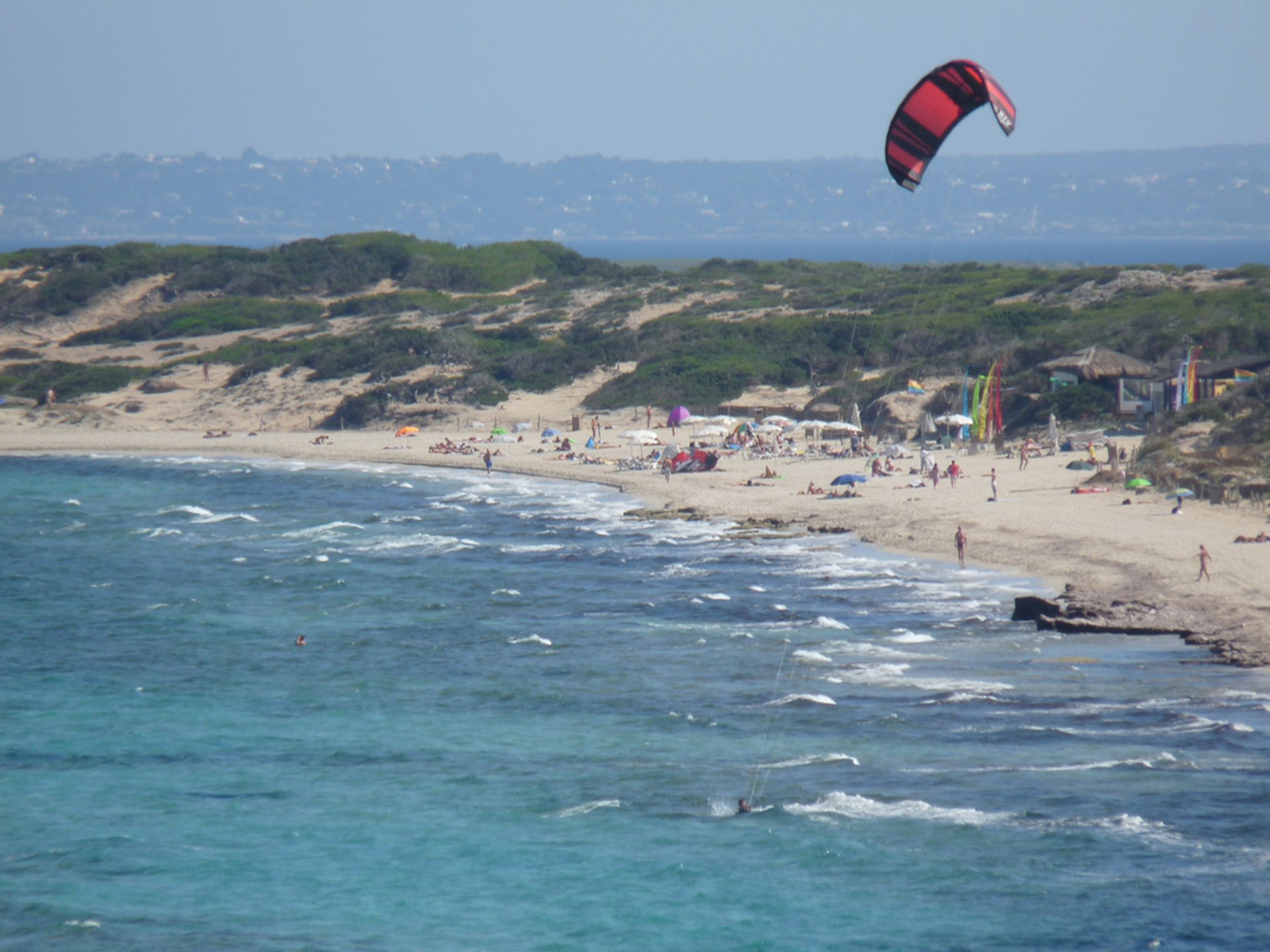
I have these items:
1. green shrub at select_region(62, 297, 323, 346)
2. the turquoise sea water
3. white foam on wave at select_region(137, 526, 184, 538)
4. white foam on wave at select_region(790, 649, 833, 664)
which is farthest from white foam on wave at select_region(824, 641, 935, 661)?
green shrub at select_region(62, 297, 323, 346)

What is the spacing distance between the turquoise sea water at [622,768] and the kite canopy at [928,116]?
738 centimetres

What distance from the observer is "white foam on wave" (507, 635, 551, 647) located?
23359 millimetres

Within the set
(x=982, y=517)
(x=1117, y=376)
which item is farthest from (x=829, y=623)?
(x=1117, y=376)

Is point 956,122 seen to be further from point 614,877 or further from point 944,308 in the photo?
point 944,308

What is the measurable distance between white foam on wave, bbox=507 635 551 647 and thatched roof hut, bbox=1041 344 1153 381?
25.3 m

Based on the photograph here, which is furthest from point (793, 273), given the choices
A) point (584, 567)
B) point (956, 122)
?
point (956, 122)

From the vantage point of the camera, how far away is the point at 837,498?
3450 cm

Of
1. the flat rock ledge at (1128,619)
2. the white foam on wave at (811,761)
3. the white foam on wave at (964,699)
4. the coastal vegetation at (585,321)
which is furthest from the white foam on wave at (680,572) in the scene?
the coastal vegetation at (585,321)

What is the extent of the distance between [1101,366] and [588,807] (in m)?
31.5

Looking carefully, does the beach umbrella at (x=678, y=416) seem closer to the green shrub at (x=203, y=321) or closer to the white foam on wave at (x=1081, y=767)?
the white foam on wave at (x=1081, y=767)

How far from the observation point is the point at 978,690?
1925cm

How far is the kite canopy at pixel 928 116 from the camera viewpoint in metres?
17.7

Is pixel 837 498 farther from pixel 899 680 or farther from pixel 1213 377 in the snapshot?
pixel 899 680

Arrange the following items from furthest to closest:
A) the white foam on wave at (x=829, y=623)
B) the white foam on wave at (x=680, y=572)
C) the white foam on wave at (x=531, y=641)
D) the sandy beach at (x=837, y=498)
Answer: the white foam on wave at (x=680, y=572)
the sandy beach at (x=837, y=498)
the white foam on wave at (x=531, y=641)
the white foam on wave at (x=829, y=623)
